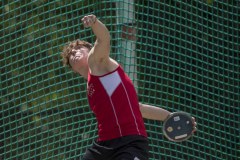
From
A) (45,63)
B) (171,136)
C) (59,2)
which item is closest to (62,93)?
(45,63)

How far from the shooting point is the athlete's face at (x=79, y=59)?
6098 mm

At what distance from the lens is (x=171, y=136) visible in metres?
6.71

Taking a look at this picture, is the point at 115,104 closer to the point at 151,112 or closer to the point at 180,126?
the point at 151,112

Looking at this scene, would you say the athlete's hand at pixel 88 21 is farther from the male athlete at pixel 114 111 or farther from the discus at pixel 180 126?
the discus at pixel 180 126

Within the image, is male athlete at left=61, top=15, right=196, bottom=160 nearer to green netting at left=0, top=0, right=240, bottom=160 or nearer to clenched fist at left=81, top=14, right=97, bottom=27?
clenched fist at left=81, top=14, right=97, bottom=27

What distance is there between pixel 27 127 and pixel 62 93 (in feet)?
1.60

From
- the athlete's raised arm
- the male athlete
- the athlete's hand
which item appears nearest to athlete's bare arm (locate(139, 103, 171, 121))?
the male athlete

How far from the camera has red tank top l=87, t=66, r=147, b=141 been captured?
231 inches

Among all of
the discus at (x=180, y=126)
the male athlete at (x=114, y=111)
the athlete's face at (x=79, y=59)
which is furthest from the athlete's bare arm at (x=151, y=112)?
the athlete's face at (x=79, y=59)

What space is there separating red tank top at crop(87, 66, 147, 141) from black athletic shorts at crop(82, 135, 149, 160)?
4 centimetres

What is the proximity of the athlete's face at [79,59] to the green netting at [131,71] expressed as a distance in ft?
5.15

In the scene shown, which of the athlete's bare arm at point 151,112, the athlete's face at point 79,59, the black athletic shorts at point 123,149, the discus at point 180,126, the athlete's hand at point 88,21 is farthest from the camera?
the discus at point 180,126

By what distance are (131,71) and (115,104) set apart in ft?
6.38

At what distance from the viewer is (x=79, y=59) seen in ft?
20.1
